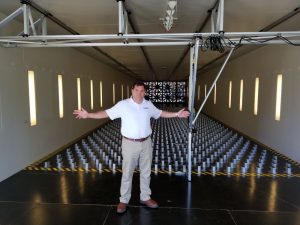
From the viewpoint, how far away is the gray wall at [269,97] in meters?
5.91

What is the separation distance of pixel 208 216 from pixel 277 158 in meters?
3.58

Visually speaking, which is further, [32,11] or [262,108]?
[262,108]

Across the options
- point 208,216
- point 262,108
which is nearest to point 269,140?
point 262,108

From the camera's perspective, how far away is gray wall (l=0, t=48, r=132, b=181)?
4.60 metres

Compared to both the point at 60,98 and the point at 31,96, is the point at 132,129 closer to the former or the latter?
the point at 31,96

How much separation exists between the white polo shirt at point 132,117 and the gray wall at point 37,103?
244cm

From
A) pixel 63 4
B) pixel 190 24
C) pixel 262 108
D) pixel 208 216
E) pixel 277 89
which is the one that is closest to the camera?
pixel 208 216

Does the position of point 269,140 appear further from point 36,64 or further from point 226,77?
point 36,64

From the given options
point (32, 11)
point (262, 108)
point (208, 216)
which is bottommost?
point (208, 216)

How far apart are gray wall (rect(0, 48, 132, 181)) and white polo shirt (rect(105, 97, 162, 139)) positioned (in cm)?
244

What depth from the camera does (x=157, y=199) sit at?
3.84m

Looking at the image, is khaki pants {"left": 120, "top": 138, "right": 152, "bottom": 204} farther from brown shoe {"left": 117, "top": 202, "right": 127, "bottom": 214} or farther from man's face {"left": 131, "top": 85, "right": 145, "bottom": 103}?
man's face {"left": 131, "top": 85, "right": 145, "bottom": 103}

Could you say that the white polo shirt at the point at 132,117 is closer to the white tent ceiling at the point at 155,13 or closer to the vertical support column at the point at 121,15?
the vertical support column at the point at 121,15

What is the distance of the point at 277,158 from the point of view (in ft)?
20.0
